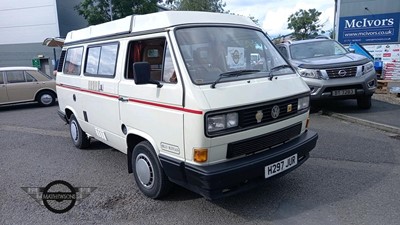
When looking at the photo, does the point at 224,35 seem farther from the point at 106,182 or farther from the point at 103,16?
the point at 103,16

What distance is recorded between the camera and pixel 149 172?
3.66 m

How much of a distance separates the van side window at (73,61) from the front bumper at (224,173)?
2.95 metres

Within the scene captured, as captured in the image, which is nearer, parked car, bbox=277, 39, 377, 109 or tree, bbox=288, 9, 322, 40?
parked car, bbox=277, 39, 377, 109

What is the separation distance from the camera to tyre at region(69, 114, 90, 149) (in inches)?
227

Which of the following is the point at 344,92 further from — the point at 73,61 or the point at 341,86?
the point at 73,61

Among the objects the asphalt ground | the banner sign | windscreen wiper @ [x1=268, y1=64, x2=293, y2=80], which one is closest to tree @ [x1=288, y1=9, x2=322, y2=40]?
the banner sign

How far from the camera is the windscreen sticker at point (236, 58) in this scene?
140 inches

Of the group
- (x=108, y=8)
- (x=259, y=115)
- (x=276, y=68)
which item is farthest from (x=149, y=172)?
(x=108, y=8)

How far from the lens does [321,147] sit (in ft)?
17.5

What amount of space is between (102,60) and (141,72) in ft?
5.09

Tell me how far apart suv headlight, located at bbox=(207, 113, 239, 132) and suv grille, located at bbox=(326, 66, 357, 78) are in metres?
4.97

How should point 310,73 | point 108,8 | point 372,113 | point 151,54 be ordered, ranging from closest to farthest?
point 151,54
point 310,73
point 372,113
point 108,8

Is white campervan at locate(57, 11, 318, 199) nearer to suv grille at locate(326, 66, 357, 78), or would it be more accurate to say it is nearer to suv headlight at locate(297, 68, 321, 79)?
suv headlight at locate(297, 68, 321, 79)

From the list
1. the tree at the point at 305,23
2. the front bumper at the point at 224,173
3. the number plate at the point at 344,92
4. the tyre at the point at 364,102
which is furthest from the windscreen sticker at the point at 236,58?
the tree at the point at 305,23
